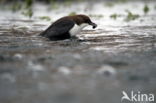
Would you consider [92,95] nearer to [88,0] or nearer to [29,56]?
[29,56]

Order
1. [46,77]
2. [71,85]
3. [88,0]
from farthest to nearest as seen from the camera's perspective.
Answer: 1. [88,0]
2. [46,77]
3. [71,85]

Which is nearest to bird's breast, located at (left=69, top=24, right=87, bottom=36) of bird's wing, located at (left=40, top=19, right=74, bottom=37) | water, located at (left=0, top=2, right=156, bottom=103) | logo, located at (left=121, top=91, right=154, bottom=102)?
bird's wing, located at (left=40, top=19, right=74, bottom=37)

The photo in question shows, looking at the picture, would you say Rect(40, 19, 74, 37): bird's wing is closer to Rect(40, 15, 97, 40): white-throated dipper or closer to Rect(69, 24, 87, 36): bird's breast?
Rect(40, 15, 97, 40): white-throated dipper

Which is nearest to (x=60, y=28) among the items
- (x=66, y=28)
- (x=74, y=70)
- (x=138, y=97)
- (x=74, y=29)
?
(x=66, y=28)

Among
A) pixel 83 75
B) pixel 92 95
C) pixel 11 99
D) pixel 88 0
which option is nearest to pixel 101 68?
pixel 83 75

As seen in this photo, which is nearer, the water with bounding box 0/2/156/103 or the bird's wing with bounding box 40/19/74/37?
the water with bounding box 0/2/156/103

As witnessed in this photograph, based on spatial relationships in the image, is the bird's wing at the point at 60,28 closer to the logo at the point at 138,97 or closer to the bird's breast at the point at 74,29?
the bird's breast at the point at 74,29

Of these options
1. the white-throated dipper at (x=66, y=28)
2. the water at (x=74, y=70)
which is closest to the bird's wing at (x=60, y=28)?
the white-throated dipper at (x=66, y=28)

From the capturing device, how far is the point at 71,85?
6.42m

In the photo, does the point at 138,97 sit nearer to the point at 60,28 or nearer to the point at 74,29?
the point at 74,29

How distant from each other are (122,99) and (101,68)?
177cm

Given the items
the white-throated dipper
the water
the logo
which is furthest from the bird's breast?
the logo

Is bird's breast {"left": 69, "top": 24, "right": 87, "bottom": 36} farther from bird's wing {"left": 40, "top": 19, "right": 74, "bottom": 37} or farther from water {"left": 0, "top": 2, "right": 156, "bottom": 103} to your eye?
water {"left": 0, "top": 2, "right": 156, "bottom": 103}

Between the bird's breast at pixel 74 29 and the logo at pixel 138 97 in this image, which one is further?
the bird's breast at pixel 74 29
